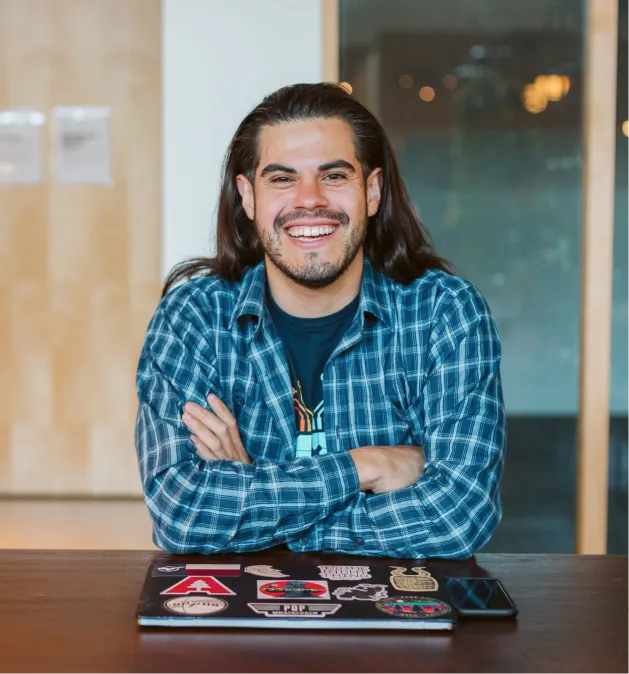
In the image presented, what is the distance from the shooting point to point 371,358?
188 cm

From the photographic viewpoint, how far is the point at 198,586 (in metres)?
1.15

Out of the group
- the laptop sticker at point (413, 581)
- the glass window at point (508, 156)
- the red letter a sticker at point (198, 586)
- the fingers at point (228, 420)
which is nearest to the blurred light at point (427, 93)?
the glass window at point (508, 156)

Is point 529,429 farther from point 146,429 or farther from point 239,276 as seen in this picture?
point 146,429

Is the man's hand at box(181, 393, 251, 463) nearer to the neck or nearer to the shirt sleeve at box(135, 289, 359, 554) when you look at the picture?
the shirt sleeve at box(135, 289, 359, 554)

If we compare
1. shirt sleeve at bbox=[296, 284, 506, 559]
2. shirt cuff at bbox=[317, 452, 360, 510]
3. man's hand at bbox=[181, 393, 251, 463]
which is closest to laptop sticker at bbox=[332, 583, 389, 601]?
shirt sleeve at bbox=[296, 284, 506, 559]

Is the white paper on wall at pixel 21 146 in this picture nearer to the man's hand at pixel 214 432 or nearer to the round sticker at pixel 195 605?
the man's hand at pixel 214 432

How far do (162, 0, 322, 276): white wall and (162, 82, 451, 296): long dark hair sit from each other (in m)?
0.64

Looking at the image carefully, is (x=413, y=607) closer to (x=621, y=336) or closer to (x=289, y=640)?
(x=289, y=640)

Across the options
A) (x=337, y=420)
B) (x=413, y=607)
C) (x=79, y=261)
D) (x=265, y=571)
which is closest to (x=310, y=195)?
(x=337, y=420)

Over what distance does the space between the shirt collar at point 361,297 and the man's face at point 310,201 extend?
0.06 metres

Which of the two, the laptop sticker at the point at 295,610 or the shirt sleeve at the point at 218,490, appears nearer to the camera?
the laptop sticker at the point at 295,610

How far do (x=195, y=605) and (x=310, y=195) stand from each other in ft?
3.35

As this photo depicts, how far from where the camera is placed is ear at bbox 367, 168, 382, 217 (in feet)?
6.69

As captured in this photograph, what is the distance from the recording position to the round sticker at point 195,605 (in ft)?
3.45
